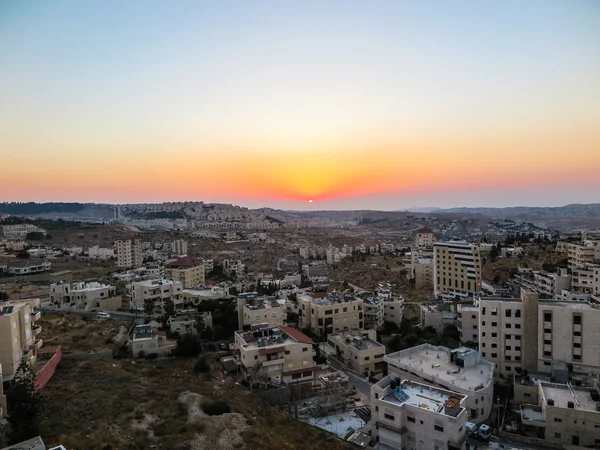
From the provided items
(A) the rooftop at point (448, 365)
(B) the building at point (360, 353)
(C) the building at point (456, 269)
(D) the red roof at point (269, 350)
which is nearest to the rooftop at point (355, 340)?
(B) the building at point (360, 353)

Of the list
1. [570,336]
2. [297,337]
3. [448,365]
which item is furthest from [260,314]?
[570,336]

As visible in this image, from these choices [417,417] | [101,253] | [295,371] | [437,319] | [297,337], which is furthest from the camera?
[101,253]

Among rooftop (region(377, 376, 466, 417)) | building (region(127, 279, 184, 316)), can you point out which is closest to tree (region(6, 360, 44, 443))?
rooftop (region(377, 376, 466, 417))

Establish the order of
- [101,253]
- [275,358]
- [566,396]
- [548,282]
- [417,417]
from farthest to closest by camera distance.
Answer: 1. [101,253]
2. [548,282]
3. [275,358]
4. [566,396]
5. [417,417]

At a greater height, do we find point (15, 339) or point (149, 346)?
point (15, 339)

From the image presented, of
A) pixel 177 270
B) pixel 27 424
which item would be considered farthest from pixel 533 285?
pixel 27 424

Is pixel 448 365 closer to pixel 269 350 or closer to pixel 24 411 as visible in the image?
pixel 269 350

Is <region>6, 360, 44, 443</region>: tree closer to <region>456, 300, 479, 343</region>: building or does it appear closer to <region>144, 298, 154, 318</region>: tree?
<region>144, 298, 154, 318</region>: tree
